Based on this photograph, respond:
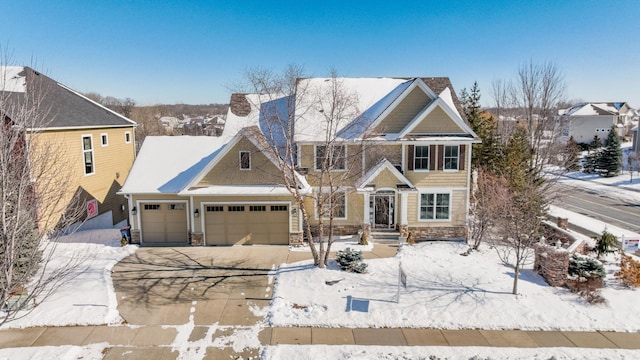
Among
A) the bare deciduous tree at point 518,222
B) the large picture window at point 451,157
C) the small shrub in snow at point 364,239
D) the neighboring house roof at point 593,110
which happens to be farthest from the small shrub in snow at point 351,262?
the neighboring house roof at point 593,110

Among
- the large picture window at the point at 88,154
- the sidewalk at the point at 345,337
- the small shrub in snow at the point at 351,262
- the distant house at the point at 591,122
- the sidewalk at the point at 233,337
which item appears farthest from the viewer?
the distant house at the point at 591,122

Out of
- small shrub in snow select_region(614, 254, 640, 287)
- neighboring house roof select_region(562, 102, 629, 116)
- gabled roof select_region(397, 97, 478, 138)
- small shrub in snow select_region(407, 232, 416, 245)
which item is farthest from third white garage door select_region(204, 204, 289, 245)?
neighboring house roof select_region(562, 102, 629, 116)

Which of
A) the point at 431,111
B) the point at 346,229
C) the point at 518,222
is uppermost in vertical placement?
the point at 431,111

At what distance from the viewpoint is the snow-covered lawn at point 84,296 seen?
11.1 m

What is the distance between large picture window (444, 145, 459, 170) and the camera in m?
20.1

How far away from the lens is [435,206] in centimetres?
2031

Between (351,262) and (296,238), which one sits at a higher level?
(351,262)

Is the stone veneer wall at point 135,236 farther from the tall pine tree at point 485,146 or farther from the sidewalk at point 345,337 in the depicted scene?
the tall pine tree at point 485,146

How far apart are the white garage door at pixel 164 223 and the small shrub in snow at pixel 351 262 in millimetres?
8324

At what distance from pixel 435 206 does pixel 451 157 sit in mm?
2601

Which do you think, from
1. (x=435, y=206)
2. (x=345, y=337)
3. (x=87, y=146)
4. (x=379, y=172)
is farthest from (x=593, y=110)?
(x=87, y=146)

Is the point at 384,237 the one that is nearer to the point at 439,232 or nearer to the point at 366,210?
the point at 366,210

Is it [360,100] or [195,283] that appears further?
[360,100]

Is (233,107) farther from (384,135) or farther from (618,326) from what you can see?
(618,326)
